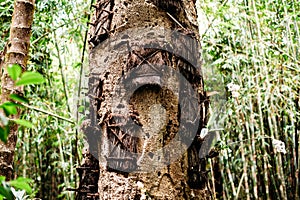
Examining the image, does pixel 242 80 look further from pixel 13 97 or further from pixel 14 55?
pixel 13 97

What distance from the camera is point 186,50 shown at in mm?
834

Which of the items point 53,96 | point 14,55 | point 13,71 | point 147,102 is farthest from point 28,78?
point 53,96

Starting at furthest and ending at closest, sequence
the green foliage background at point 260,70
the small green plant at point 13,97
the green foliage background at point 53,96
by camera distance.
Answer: the green foliage background at point 260,70, the green foliage background at point 53,96, the small green plant at point 13,97

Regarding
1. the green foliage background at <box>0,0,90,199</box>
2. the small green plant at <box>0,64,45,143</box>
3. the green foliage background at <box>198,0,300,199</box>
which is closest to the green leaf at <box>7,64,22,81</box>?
the small green plant at <box>0,64,45,143</box>

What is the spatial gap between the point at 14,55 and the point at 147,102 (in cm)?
33

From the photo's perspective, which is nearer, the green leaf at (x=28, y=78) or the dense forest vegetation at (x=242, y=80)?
the green leaf at (x=28, y=78)

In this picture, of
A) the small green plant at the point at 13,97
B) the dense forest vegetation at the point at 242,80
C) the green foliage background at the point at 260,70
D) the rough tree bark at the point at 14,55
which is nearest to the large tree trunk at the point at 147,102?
the rough tree bark at the point at 14,55

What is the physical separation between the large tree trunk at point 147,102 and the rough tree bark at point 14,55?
0.16m

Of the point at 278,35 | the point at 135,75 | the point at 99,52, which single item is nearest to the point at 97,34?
the point at 99,52

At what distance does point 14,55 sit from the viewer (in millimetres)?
889

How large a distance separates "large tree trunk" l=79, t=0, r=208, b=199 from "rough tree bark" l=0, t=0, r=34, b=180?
0.52ft

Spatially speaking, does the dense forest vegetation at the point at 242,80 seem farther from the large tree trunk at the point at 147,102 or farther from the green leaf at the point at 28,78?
the green leaf at the point at 28,78

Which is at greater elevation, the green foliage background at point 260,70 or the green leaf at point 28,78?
the green foliage background at point 260,70

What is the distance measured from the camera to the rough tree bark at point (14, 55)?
850 millimetres
